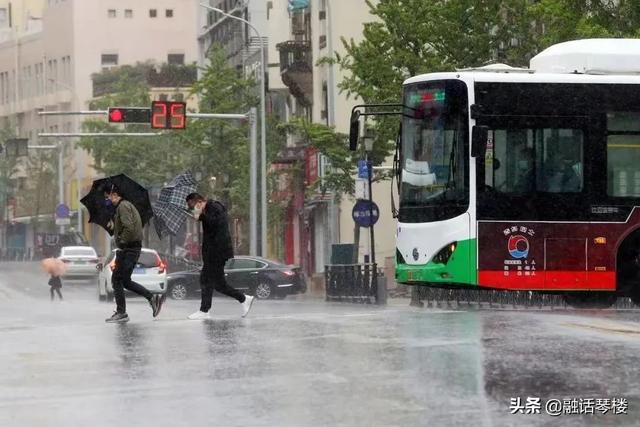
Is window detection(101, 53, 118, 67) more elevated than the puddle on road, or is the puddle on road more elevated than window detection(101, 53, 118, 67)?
window detection(101, 53, 118, 67)

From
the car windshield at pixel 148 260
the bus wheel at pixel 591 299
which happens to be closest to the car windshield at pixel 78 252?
the car windshield at pixel 148 260

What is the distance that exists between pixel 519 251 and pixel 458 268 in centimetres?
83

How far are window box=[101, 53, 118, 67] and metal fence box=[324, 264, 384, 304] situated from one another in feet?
288

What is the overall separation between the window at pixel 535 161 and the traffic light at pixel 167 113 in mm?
22365

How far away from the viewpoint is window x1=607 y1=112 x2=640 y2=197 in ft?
78.5

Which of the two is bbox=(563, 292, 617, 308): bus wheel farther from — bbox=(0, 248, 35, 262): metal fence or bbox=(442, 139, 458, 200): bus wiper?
bbox=(0, 248, 35, 262): metal fence

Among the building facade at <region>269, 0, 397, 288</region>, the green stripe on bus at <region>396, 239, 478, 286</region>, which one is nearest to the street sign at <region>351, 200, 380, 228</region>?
the building facade at <region>269, 0, 397, 288</region>

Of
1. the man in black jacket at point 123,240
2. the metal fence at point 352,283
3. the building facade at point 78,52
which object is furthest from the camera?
the building facade at point 78,52

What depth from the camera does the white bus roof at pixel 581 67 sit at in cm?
2422

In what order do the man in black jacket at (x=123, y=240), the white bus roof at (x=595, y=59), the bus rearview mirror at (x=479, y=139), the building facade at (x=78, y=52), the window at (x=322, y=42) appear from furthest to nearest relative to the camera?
the building facade at (x=78, y=52) < the window at (x=322, y=42) < the white bus roof at (x=595, y=59) < the bus rearview mirror at (x=479, y=139) < the man in black jacket at (x=123, y=240)

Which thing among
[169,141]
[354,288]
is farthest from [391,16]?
[169,141]

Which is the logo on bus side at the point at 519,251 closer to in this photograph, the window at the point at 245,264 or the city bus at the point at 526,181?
the city bus at the point at 526,181

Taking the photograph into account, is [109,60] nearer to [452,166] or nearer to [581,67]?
[581,67]

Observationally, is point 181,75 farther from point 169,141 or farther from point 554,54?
point 554,54
